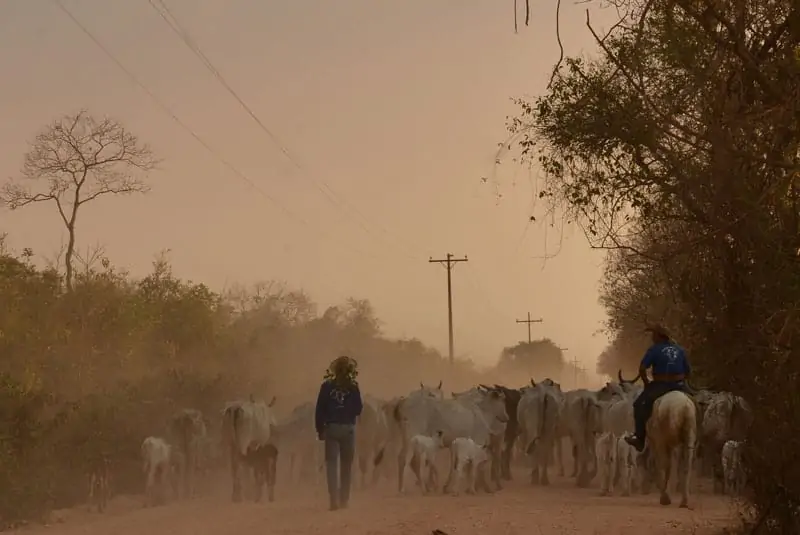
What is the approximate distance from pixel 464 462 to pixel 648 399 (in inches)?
181

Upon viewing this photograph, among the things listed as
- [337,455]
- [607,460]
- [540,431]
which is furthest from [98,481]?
[607,460]

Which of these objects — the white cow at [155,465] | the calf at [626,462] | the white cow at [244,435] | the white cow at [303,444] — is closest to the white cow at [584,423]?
the calf at [626,462]

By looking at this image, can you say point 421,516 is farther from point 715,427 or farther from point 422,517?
point 715,427

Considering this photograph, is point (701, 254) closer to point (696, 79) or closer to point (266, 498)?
point (696, 79)

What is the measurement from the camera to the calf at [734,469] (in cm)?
995

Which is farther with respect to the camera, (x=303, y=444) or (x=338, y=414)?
(x=303, y=444)

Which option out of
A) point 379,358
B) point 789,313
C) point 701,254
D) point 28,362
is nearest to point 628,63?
point 701,254

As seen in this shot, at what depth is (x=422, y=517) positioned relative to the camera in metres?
12.6

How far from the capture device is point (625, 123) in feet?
34.9

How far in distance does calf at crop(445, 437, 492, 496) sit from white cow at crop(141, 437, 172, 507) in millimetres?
5150

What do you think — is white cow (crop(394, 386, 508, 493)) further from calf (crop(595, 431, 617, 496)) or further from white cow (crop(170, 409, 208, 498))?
white cow (crop(170, 409, 208, 498))

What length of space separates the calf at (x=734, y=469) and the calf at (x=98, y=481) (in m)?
10.7

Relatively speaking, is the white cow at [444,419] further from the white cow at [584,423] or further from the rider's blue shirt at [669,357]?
the rider's blue shirt at [669,357]

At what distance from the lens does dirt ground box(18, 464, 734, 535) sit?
11414 millimetres
